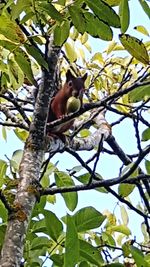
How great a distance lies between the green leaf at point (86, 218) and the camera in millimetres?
1201

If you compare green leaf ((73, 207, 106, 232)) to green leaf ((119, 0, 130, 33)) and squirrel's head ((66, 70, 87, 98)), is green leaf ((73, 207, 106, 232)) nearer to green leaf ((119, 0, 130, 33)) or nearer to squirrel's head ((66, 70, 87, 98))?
green leaf ((119, 0, 130, 33))

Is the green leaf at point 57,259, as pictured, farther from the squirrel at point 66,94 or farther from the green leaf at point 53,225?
the squirrel at point 66,94

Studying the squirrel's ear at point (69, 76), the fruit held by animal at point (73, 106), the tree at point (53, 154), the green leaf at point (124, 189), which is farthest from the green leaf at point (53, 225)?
the squirrel's ear at point (69, 76)

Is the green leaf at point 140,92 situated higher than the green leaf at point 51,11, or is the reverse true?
the green leaf at point 51,11

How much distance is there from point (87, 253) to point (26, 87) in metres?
1.23

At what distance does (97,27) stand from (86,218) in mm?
430

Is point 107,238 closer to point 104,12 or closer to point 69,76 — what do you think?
point 104,12

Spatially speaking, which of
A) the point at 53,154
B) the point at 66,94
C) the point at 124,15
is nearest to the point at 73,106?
the point at 53,154

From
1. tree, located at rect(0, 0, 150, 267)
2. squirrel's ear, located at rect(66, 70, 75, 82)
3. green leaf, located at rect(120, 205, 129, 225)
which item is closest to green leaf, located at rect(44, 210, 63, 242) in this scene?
tree, located at rect(0, 0, 150, 267)

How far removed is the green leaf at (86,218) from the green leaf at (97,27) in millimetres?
397

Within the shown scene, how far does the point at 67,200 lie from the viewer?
144cm

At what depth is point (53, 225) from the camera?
122cm

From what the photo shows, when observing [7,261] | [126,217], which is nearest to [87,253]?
[7,261]

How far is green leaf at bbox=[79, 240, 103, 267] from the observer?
1.15 metres
